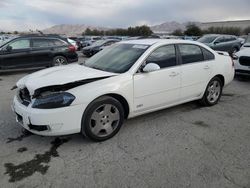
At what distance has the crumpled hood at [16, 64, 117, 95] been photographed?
147 inches

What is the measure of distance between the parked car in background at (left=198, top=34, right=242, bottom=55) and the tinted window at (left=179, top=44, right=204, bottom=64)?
11.3 meters

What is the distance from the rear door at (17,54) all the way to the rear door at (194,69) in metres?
7.44

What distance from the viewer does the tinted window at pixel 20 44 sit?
10.2 metres

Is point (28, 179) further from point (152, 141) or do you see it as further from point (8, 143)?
point (152, 141)

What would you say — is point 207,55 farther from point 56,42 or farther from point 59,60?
point 56,42

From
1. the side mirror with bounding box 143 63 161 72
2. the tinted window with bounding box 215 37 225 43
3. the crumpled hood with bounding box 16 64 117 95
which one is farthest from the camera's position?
the tinted window with bounding box 215 37 225 43

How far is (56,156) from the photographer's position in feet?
11.4

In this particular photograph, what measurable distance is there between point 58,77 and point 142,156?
5.73 ft

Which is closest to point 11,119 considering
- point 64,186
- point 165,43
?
point 64,186

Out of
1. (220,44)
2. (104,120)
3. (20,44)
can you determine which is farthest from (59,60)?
(220,44)

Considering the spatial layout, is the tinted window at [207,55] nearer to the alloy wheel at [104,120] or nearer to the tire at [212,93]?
the tire at [212,93]

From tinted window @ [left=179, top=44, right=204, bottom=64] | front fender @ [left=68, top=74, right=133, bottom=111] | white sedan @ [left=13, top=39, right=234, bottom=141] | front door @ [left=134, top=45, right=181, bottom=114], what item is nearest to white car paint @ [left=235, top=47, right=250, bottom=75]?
white sedan @ [left=13, top=39, right=234, bottom=141]

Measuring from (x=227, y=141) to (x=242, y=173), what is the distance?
2.97ft

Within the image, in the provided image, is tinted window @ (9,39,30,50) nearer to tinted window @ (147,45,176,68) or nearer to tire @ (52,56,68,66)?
tire @ (52,56,68,66)
